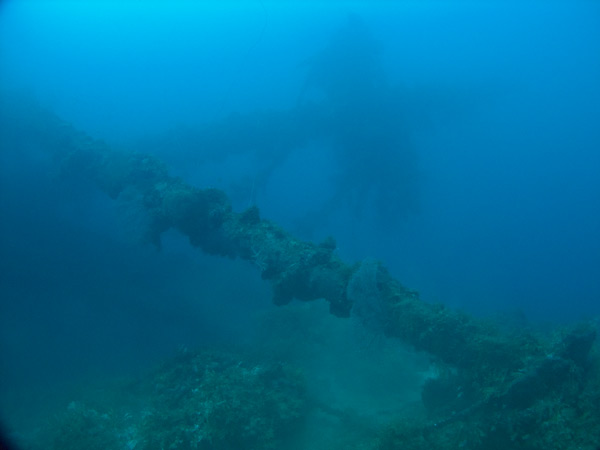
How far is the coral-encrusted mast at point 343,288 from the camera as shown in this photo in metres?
7.89

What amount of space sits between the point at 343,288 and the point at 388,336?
5.86ft

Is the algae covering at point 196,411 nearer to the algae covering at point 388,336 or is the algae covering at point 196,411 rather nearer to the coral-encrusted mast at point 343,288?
the algae covering at point 388,336

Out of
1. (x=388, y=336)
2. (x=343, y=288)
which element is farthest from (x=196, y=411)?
(x=388, y=336)

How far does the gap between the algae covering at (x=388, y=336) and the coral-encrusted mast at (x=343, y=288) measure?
0.03 meters

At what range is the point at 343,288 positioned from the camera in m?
10.3

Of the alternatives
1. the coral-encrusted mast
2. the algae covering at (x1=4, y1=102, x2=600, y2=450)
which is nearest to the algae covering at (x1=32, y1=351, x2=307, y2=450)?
the algae covering at (x1=4, y1=102, x2=600, y2=450)

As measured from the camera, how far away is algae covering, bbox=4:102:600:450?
292 inches

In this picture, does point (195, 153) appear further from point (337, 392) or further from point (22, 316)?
point (337, 392)

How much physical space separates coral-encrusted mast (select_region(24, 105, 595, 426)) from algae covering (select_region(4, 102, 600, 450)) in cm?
3

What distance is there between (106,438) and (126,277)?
40.4ft

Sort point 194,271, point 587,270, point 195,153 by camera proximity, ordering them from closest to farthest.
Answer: point 194,271, point 195,153, point 587,270

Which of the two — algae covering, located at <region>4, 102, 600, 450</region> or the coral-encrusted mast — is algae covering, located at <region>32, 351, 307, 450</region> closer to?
algae covering, located at <region>4, 102, 600, 450</region>

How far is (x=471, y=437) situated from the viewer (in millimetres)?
7566

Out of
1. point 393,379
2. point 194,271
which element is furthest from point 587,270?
point 194,271
